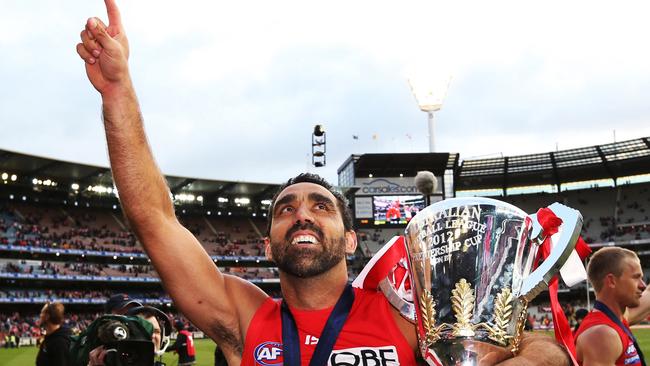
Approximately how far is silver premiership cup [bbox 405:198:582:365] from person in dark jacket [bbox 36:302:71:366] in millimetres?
5723

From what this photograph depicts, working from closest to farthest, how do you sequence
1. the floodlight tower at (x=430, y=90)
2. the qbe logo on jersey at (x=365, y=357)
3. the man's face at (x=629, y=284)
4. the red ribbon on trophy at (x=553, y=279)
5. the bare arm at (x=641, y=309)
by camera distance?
the red ribbon on trophy at (x=553, y=279), the qbe logo on jersey at (x=365, y=357), the man's face at (x=629, y=284), the bare arm at (x=641, y=309), the floodlight tower at (x=430, y=90)

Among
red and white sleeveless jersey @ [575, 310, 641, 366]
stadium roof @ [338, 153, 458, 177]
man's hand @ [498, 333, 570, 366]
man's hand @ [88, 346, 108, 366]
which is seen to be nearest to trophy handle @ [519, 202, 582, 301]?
man's hand @ [498, 333, 570, 366]

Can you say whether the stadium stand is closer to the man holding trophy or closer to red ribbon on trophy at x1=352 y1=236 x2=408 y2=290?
the man holding trophy

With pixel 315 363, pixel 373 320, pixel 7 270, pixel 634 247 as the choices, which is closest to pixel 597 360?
pixel 373 320

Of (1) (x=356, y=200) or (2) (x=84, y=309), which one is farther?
(1) (x=356, y=200)

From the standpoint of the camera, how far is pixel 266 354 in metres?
2.52

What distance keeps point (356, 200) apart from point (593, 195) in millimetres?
23894

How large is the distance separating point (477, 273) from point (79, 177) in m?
51.8

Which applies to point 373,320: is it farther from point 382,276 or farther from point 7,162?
point 7,162

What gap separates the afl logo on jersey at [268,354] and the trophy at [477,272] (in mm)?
831

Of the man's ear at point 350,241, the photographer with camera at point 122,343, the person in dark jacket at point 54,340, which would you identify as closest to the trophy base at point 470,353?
the man's ear at point 350,241

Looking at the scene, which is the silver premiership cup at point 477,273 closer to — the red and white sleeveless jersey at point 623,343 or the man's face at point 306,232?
the man's face at point 306,232

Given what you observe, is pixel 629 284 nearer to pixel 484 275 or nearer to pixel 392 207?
pixel 484 275

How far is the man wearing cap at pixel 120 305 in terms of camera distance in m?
3.95
